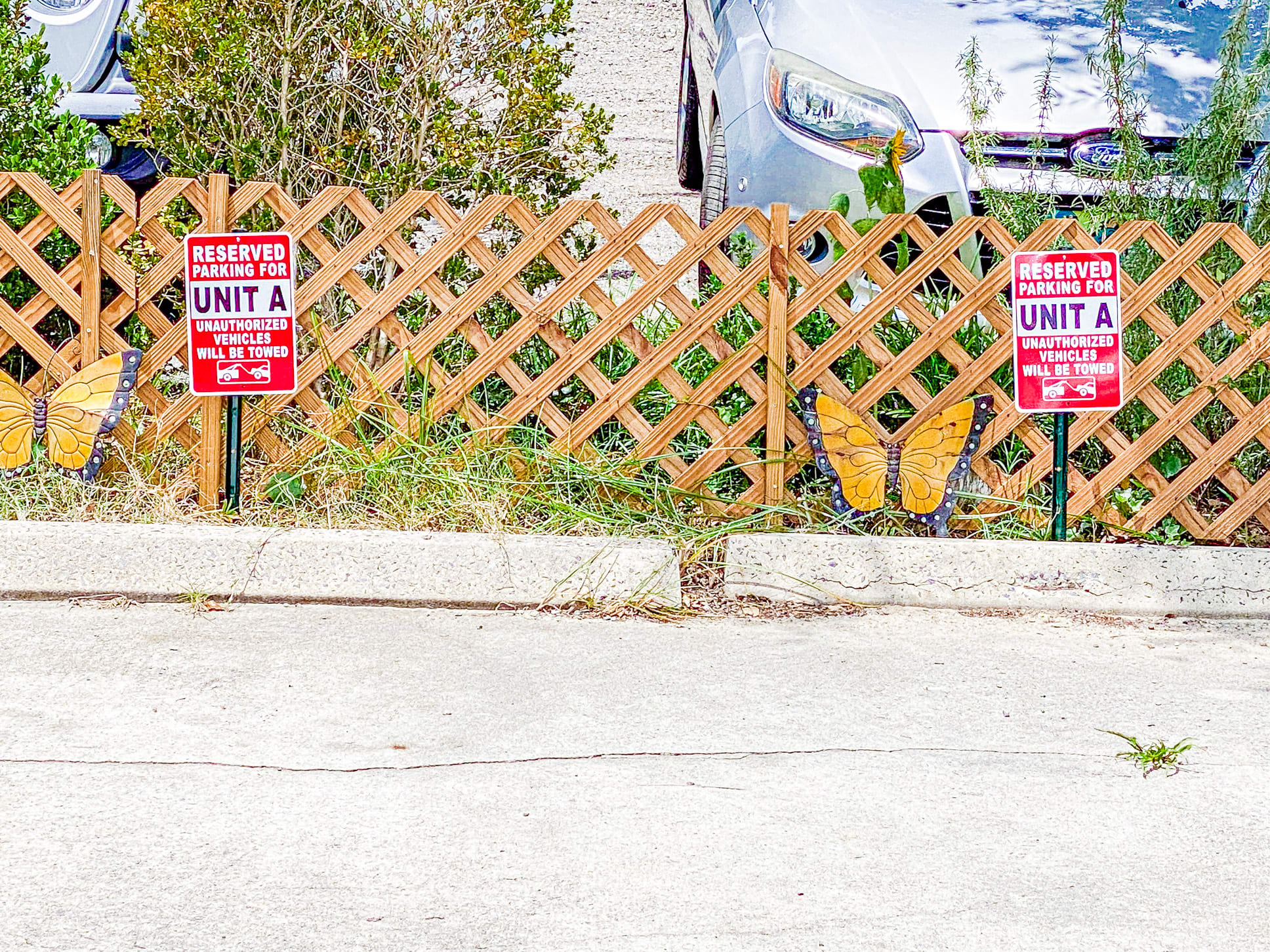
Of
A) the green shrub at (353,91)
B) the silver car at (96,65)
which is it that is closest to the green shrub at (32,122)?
the green shrub at (353,91)

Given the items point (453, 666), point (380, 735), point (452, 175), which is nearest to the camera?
point (380, 735)

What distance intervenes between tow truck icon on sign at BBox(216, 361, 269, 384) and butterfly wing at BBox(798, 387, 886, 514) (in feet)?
5.91

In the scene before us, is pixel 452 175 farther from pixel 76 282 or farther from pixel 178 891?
pixel 178 891

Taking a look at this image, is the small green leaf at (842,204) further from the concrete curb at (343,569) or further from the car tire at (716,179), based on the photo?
the concrete curb at (343,569)

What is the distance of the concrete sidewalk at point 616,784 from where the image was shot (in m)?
2.28

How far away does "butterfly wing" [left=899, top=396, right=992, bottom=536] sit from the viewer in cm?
439

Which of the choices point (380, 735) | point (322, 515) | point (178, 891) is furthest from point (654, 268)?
point (178, 891)

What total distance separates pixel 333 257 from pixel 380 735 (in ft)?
6.49

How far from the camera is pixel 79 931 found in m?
2.18

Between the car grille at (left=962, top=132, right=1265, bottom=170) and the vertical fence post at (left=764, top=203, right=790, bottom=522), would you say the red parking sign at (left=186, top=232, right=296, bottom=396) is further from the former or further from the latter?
the car grille at (left=962, top=132, right=1265, bottom=170)

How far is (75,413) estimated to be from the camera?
14.6 feet

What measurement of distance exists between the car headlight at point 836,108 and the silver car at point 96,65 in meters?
2.99

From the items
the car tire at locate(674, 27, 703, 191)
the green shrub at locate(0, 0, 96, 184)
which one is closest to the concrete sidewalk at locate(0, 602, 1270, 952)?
the green shrub at locate(0, 0, 96, 184)

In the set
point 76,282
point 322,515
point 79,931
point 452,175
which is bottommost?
point 79,931
